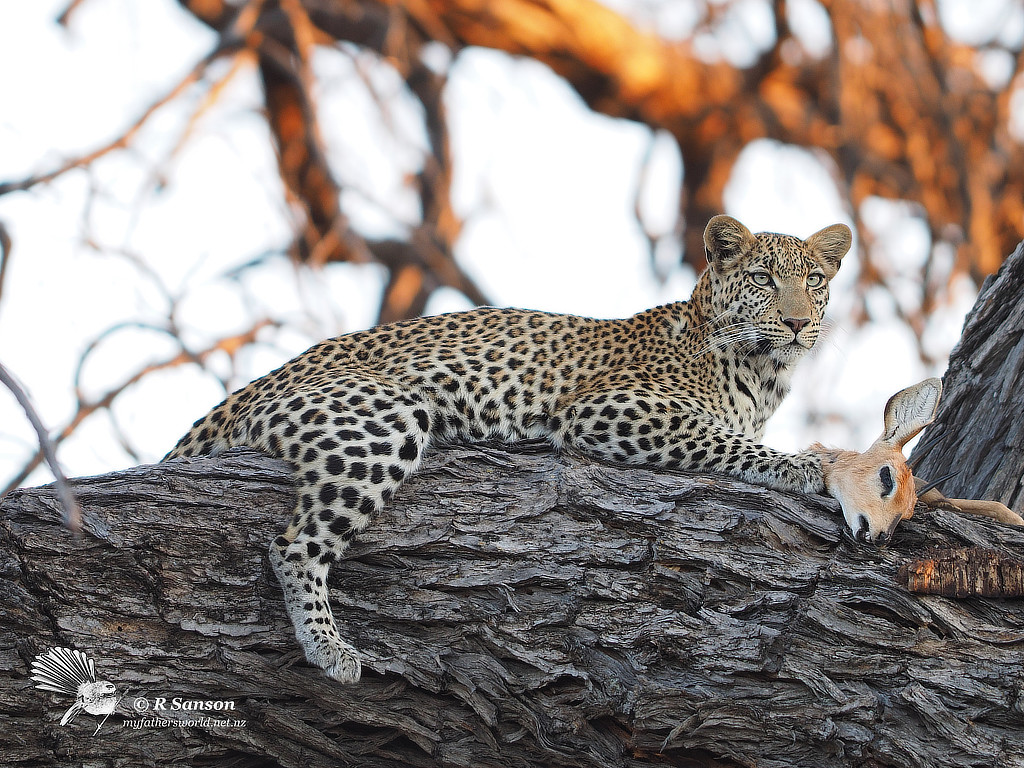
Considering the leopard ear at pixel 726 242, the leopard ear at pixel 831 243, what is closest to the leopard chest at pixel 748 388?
the leopard ear at pixel 726 242

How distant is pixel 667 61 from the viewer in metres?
15.0

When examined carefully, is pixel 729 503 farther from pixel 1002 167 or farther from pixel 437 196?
pixel 1002 167

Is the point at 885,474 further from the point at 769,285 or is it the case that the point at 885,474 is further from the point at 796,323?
the point at 769,285

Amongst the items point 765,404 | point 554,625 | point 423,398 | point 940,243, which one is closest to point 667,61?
point 940,243

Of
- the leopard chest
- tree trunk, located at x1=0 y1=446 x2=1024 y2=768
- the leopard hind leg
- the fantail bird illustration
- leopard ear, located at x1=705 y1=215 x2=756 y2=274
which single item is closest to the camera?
the fantail bird illustration

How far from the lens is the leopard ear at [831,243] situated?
25.0ft

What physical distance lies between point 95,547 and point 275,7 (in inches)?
478

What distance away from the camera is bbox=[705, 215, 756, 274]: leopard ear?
7.54 metres

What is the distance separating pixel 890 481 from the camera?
5480mm

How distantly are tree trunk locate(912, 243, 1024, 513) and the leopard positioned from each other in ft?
3.46

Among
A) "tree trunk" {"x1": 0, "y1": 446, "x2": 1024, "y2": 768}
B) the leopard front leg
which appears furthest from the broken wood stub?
the leopard front leg

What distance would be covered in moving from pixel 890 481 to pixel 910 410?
1.70 feet

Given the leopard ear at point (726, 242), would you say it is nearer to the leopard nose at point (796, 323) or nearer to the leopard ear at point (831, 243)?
the leopard ear at point (831, 243)

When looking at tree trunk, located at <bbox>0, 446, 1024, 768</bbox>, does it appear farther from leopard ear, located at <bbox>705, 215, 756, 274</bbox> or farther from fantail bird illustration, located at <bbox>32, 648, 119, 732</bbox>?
leopard ear, located at <bbox>705, 215, 756, 274</bbox>
